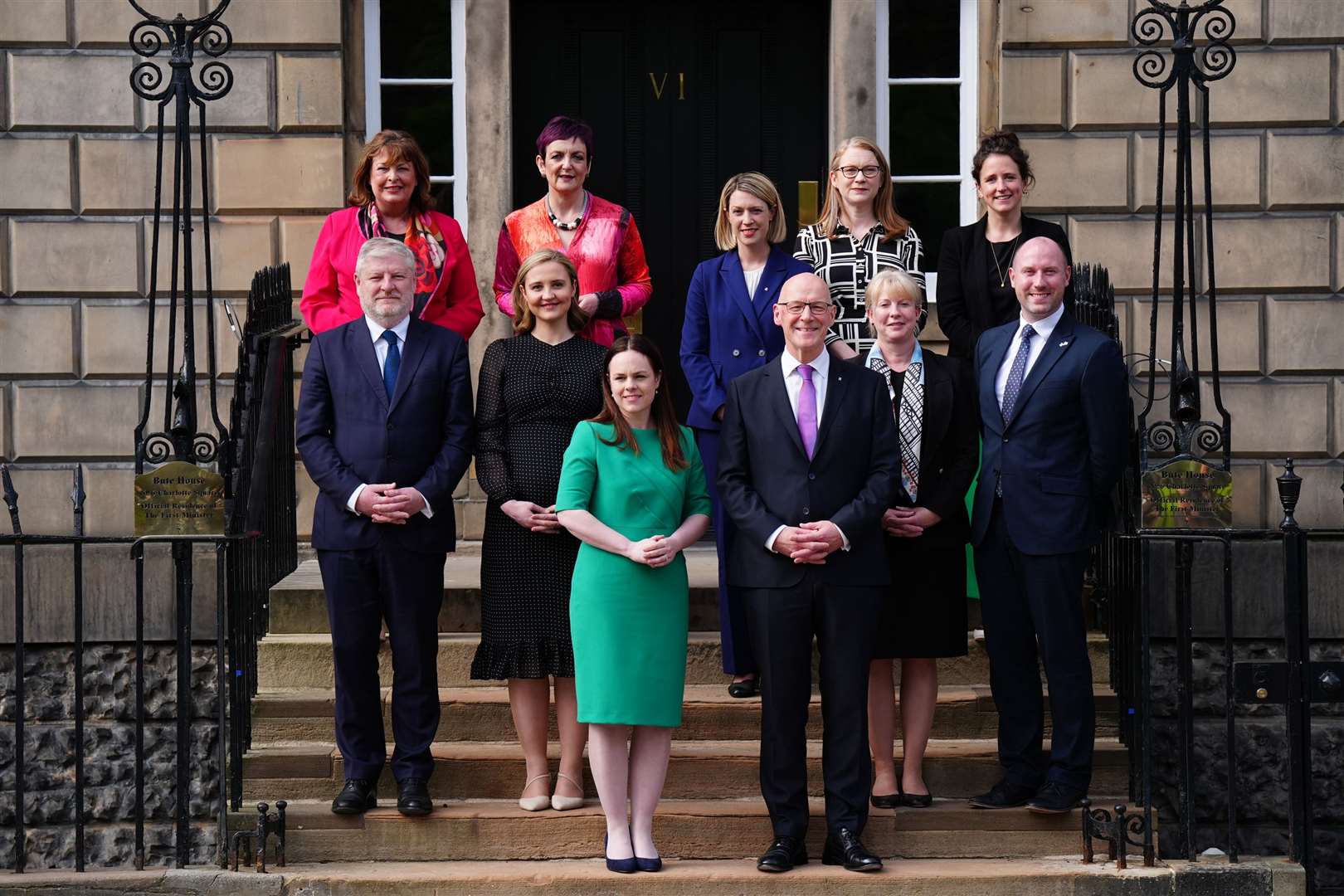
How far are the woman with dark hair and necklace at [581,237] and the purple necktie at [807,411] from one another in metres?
1.05

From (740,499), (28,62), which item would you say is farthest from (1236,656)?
(28,62)

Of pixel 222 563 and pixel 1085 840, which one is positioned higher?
pixel 222 563

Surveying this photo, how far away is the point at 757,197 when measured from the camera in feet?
20.6

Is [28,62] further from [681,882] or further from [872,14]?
[681,882]

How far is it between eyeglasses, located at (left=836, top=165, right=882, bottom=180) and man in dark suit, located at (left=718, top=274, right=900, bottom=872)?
829 mm

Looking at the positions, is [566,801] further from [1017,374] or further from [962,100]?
[962,100]

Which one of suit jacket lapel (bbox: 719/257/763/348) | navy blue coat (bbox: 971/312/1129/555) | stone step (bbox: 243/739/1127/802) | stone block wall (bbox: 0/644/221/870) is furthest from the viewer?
stone block wall (bbox: 0/644/221/870)

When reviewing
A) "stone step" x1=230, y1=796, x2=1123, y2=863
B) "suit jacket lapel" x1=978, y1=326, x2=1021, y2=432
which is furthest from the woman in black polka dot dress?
"suit jacket lapel" x1=978, y1=326, x2=1021, y2=432

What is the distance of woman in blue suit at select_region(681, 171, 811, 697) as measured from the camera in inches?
248

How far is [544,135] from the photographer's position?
6.52 m

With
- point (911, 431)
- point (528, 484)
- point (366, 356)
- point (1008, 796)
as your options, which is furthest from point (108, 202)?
point (1008, 796)

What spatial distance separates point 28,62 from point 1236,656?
665 cm

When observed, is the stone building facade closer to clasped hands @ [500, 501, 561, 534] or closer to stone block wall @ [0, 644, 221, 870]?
stone block wall @ [0, 644, 221, 870]

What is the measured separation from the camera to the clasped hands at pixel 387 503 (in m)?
5.68
